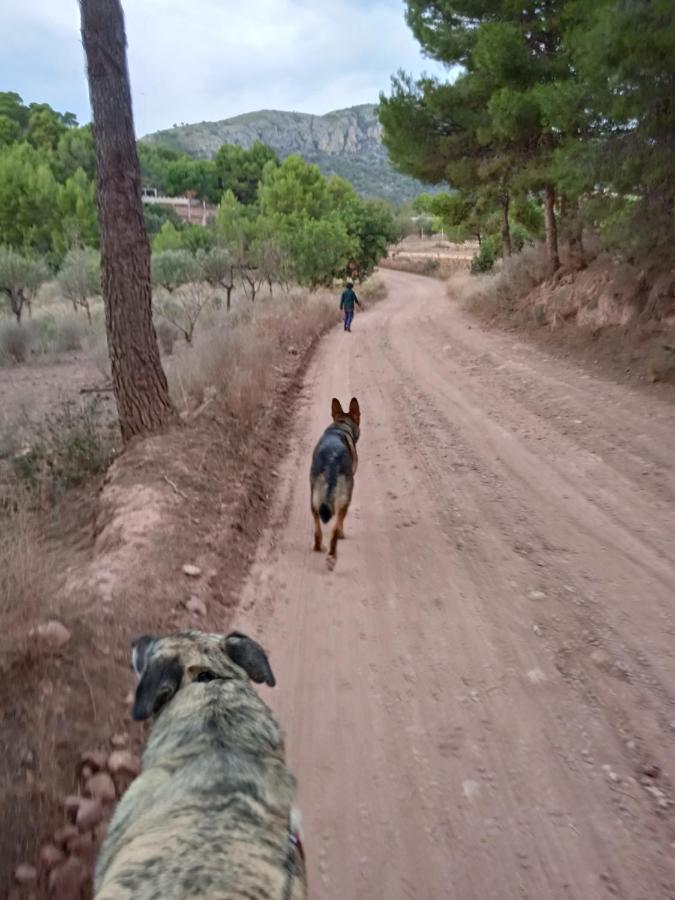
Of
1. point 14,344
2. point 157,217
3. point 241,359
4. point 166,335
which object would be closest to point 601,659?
point 241,359

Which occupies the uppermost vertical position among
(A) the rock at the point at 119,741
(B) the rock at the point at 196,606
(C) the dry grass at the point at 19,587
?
(C) the dry grass at the point at 19,587

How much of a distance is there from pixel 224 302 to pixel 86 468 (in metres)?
22.6

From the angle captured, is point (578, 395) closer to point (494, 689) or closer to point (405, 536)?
point (405, 536)

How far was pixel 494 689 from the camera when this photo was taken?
169 inches

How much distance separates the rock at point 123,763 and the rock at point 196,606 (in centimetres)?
164

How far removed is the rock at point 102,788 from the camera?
335 cm

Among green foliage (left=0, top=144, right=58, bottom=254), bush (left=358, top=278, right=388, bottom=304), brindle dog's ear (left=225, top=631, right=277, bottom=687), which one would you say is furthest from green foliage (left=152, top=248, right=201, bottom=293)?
brindle dog's ear (left=225, top=631, right=277, bottom=687)

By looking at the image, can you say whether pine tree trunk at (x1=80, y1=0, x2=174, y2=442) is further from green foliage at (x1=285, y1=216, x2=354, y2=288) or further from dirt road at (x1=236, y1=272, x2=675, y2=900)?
green foliage at (x1=285, y1=216, x2=354, y2=288)

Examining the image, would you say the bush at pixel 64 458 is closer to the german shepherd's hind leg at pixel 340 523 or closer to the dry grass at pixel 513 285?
the german shepherd's hind leg at pixel 340 523

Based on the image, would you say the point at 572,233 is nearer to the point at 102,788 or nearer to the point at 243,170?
the point at 102,788

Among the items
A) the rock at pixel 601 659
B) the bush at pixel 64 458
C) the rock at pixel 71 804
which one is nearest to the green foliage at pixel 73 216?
the bush at pixel 64 458

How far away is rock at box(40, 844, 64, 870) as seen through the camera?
295 cm

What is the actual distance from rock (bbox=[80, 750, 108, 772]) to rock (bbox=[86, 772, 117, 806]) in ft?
0.20

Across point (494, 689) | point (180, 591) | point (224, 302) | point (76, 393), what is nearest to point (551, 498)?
point (494, 689)
